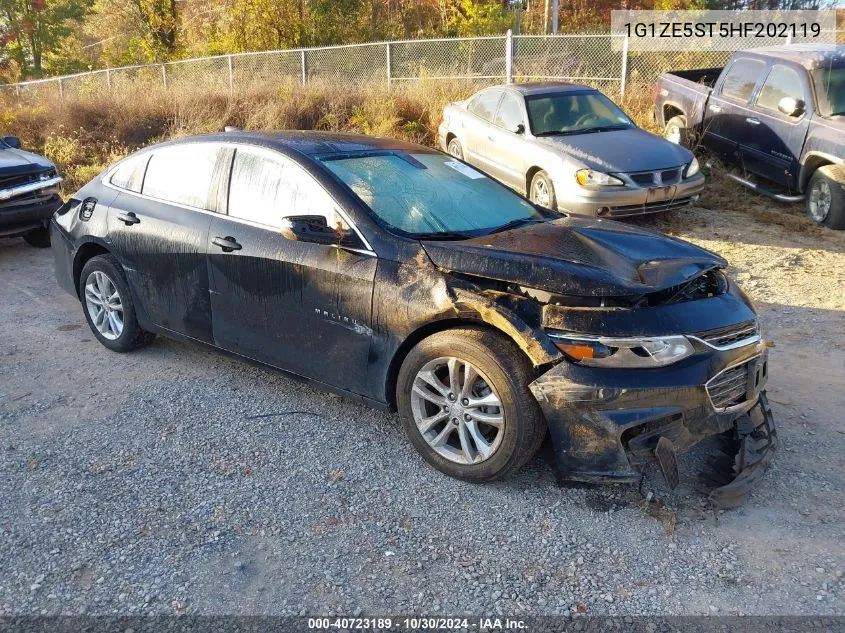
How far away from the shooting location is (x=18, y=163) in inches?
336

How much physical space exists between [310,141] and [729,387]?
2811 millimetres

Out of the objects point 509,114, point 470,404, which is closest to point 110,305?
point 470,404

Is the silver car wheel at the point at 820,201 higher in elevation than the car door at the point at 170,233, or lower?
lower

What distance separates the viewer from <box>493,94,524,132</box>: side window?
9.56 metres

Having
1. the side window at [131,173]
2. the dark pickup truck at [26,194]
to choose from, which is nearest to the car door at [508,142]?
the side window at [131,173]

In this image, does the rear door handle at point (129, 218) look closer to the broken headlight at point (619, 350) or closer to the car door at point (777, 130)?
the broken headlight at point (619, 350)

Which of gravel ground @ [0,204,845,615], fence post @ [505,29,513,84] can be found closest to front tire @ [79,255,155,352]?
gravel ground @ [0,204,845,615]

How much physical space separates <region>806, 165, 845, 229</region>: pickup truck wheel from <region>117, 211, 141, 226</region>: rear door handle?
7.30m

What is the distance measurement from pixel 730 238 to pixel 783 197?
115 centimetres

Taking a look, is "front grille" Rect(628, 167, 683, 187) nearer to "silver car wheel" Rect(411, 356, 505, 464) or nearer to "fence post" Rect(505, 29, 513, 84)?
"silver car wheel" Rect(411, 356, 505, 464)

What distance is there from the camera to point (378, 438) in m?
4.19

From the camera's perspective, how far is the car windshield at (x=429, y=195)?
410cm

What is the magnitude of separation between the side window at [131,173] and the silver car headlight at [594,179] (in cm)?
475

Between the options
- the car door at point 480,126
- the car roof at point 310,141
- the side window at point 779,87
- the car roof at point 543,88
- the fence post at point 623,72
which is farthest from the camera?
the fence post at point 623,72
